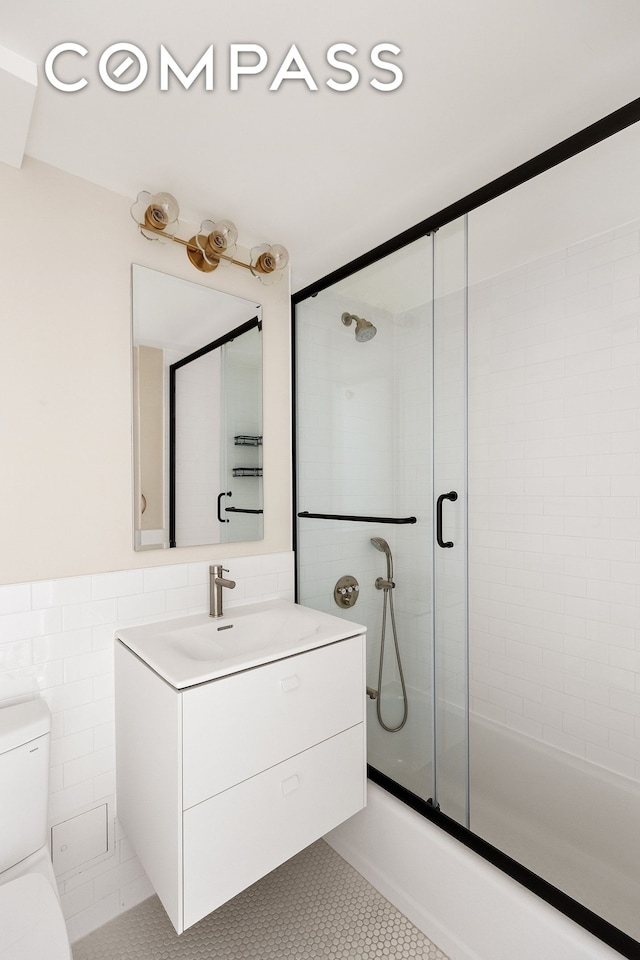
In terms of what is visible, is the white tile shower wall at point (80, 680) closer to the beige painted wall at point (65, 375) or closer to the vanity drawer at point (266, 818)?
the beige painted wall at point (65, 375)

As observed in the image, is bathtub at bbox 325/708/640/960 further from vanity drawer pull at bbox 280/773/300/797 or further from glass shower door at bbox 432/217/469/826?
vanity drawer pull at bbox 280/773/300/797

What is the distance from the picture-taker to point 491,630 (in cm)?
234

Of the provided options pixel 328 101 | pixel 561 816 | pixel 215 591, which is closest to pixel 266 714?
pixel 215 591

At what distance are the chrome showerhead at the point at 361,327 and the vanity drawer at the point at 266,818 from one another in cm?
Answer: 140

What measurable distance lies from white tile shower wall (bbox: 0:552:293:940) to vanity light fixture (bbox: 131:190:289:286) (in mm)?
1137

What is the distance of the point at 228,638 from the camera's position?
165 cm

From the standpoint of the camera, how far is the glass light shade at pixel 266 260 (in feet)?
6.03

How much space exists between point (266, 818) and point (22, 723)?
0.70 metres

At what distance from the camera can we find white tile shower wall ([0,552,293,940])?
1.42 meters

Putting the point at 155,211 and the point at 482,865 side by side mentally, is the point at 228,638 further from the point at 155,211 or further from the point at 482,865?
the point at 155,211

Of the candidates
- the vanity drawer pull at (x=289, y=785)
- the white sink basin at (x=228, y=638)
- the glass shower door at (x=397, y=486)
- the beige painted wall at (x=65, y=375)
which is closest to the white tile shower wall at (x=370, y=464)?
the glass shower door at (x=397, y=486)

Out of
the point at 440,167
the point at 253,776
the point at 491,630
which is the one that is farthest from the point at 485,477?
the point at 253,776

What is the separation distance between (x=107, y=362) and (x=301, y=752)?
53.8 inches

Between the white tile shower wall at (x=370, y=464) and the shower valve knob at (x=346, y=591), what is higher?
the white tile shower wall at (x=370, y=464)
